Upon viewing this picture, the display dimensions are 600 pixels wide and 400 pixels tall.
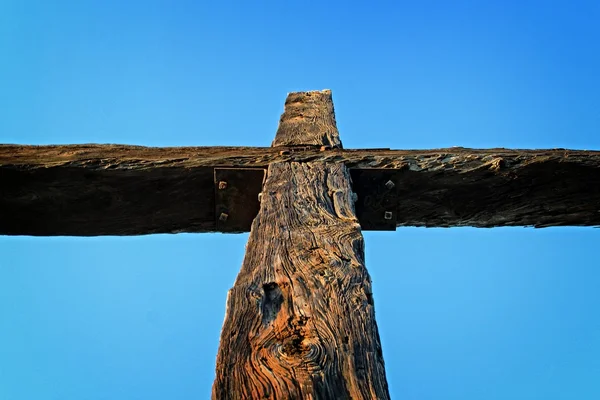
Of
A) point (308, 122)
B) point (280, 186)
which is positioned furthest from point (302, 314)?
point (308, 122)

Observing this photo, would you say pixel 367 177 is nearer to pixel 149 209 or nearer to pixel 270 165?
pixel 270 165

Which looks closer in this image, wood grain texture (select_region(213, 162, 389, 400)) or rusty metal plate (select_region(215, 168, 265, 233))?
wood grain texture (select_region(213, 162, 389, 400))

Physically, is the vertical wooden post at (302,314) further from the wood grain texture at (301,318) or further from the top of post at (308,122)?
the top of post at (308,122)

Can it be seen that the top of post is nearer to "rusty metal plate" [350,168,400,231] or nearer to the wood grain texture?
"rusty metal plate" [350,168,400,231]

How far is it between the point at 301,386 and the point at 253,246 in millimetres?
862

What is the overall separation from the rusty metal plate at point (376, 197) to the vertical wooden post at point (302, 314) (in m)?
0.60

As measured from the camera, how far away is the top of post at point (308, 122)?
12.8ft

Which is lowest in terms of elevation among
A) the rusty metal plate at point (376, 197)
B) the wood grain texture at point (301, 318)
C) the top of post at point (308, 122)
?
the wood grain texture at point (301, 318)

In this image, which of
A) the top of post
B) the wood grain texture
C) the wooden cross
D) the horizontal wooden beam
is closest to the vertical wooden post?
the wood grain texture

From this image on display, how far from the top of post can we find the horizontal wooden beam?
24 cm

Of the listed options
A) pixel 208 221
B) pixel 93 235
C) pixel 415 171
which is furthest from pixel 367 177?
pixel 93 235

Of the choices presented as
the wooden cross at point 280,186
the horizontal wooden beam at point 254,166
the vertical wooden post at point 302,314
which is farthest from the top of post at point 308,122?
the vertical wooden post at point 302,314

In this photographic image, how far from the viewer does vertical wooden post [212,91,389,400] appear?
5.02 feet

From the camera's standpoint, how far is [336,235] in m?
2.34
